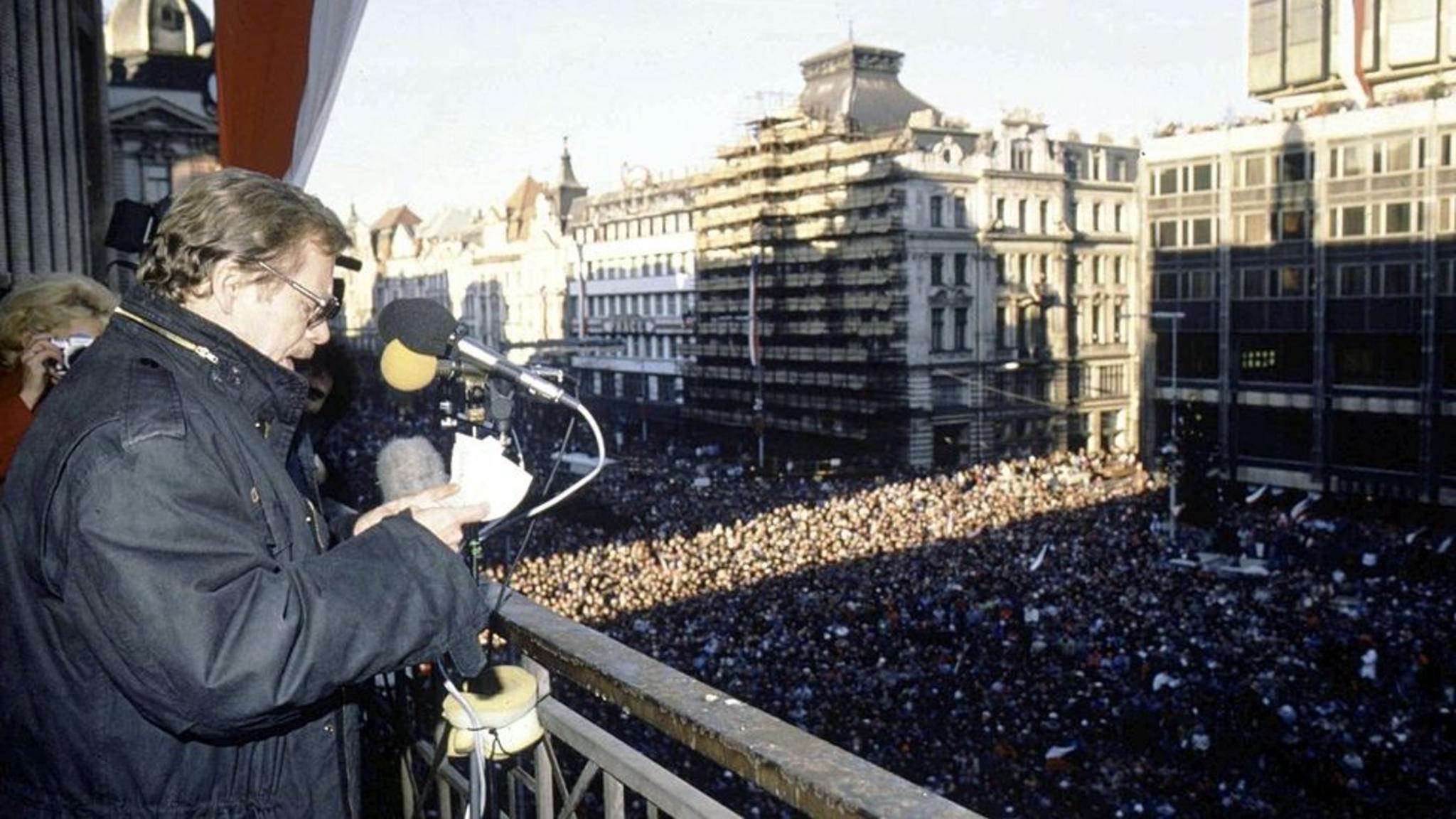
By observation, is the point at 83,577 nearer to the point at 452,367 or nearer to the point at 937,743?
the point at 452,367

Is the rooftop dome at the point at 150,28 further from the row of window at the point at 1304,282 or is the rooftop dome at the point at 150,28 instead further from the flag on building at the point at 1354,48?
the flag on building at the point at 1354,48

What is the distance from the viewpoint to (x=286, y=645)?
1.68 meters

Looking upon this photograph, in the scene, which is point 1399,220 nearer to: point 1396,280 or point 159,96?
point 1396,280

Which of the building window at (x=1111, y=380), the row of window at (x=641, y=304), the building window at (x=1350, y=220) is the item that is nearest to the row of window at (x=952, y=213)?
the building window at (x=1111, y=380)

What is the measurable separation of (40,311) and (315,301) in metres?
1.98

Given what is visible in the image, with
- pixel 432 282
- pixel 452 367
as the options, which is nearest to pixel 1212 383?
pixel 452 367

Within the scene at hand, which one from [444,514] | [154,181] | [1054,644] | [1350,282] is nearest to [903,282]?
[1350,282]

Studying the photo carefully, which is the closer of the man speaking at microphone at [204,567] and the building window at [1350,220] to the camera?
the man speaking at microphone at [204,567]

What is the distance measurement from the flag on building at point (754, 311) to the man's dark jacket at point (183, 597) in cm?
4955

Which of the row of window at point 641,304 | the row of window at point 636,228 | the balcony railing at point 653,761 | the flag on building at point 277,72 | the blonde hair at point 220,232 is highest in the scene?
the row of window at point 636,228

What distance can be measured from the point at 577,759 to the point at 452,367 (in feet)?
30.9

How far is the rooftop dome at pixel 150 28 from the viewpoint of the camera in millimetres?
41125

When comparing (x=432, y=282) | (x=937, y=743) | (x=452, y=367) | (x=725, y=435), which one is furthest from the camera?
(x=432, y=282)

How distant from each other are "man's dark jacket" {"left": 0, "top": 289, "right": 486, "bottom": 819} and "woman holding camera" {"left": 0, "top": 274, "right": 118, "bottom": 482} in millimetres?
1774
